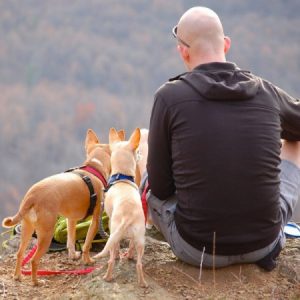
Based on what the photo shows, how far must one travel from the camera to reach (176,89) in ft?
10.1

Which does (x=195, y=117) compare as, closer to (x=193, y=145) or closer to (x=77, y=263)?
(x=193, y=145)

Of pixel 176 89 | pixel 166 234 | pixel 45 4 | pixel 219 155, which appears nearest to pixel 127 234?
pixel 166 234

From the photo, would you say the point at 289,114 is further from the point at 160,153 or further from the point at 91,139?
the point at 91,139

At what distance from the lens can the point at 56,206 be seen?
134 inches

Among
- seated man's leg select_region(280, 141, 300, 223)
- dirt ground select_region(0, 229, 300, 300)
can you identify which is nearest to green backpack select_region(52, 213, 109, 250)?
dirt ground select_region(0, 229, 300, 300)

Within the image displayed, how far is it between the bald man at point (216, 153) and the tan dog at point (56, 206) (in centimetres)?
57

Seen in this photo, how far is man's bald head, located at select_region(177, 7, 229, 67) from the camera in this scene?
325 centimetres

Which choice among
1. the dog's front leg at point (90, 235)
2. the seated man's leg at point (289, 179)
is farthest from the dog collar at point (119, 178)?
the seated man's leg at point (289, 179)

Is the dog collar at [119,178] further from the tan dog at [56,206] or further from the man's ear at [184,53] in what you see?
the man's ear at [184,53]

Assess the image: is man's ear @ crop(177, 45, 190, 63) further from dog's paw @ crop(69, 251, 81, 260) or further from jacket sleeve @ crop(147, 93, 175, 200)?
dog's paw @ crop(69, 251, 81, 260)

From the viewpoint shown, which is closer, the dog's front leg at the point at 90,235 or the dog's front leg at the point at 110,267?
the dog's front leg at the point at 110,267

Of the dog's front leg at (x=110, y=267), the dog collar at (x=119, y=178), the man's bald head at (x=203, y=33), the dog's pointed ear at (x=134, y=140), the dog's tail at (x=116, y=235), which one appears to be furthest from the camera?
the dog's pointed ear at (x=134, y=140)

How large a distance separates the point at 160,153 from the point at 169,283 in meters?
0.78

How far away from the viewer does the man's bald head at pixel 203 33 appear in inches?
128
